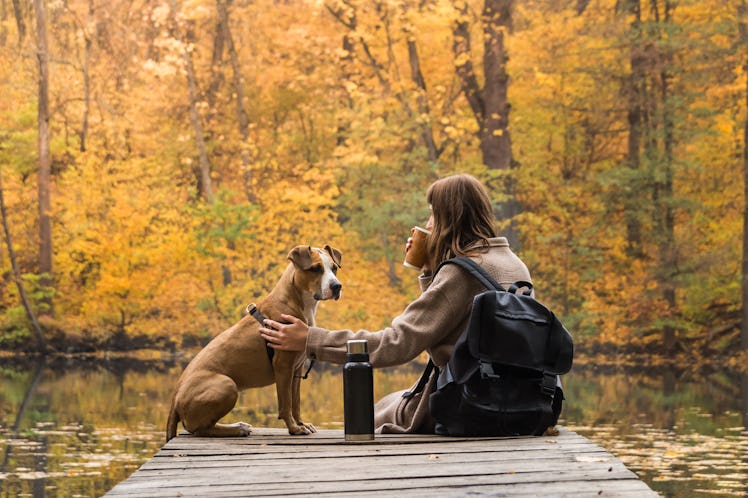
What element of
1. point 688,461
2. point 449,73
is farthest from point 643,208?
point 688,461

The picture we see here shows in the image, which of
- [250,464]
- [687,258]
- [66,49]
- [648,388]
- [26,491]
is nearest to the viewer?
[250,464]

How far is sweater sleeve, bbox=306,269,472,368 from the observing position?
3840mm

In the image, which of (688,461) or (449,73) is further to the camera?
(449,73)

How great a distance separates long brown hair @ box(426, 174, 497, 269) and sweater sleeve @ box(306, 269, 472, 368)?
199mm

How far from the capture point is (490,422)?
12.5ft

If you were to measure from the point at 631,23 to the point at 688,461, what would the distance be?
1334 cm

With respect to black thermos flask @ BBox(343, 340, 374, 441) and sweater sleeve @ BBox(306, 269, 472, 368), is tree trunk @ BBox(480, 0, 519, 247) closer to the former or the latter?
sweater sleeve @ BBox(306, 269, 472, 368)

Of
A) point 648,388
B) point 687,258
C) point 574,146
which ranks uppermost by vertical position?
point 574,146

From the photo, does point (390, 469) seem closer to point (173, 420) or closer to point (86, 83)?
point (173, 420)

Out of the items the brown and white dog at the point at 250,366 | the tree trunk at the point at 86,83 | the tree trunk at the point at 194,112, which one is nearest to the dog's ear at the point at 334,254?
the brown and white dog at the point at 250,366

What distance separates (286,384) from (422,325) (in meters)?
0.72

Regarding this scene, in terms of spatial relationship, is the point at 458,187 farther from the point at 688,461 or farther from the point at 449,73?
the point at 449,73

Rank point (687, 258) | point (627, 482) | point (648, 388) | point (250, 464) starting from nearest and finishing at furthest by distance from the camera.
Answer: point (627, 482)
point (250, 464)
point (648, 388)
point (687, 258)

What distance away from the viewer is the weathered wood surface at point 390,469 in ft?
9.07
